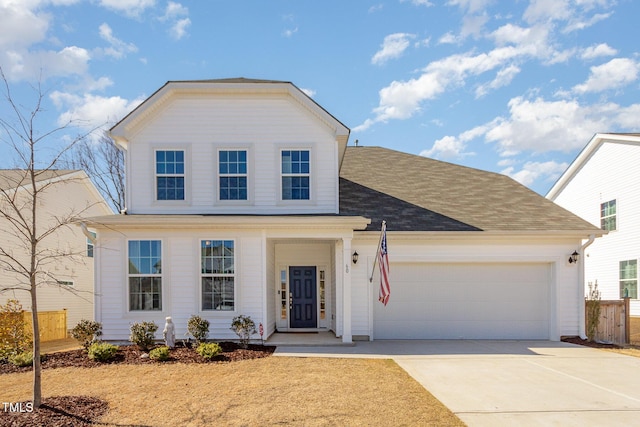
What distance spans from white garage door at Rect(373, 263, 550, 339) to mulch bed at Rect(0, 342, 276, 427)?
3.92 m

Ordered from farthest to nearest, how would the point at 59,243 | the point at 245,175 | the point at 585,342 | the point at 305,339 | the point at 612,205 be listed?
1. the point at 612,205
2. the point at 59,243
3. the point at 245,175
4. the point at 585,342
5. the point at 305,339

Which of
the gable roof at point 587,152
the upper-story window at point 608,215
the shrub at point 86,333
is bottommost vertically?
the shrub at point 86,333

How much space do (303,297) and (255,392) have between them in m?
7.29

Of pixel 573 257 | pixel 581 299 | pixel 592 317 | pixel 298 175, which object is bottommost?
pixel 592 317

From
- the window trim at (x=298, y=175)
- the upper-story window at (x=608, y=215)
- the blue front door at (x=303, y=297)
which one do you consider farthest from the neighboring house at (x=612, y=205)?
the window trim at (x=298, y=175)

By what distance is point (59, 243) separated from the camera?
17.9 m

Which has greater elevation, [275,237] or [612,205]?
[612,205]

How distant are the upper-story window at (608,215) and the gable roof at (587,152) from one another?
2427 millimetres

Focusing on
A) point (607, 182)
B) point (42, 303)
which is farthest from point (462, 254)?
point (42, 303)

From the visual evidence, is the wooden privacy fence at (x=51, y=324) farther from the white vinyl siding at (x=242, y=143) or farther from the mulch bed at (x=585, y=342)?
the mulch bed at (x=585, y=342)

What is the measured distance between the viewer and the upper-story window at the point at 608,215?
19.0 metres

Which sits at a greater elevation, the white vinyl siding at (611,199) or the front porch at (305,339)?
the white vinyl siding at (611,199)

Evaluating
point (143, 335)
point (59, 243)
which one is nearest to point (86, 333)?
point (143, 335)

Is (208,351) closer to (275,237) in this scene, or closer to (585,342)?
(275,237)
